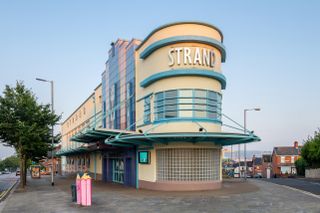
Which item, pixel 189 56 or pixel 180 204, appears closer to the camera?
pixel 180 204

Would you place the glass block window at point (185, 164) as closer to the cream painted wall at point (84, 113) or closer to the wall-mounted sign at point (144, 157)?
the wall-mounted sign at point (144, 157)

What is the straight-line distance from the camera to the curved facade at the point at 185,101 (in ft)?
81.3

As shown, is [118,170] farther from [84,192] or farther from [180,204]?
[180,204]

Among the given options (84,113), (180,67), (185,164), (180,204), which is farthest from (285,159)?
(180,204)

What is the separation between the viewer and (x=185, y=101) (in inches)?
979

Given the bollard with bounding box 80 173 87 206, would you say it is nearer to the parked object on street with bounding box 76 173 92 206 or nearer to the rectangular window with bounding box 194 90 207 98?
the parked object on street with bounding box 76 173 92 206

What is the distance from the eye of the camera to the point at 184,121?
24.8 metres

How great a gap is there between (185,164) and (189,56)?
7.58 m

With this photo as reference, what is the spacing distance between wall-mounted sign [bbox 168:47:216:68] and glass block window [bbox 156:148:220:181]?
614 cm

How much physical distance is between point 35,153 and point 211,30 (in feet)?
68.1

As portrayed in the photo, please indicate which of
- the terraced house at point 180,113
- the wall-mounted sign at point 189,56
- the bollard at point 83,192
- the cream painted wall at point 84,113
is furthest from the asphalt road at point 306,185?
the cream painted wall at point 84,113

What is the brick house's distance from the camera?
297 feet

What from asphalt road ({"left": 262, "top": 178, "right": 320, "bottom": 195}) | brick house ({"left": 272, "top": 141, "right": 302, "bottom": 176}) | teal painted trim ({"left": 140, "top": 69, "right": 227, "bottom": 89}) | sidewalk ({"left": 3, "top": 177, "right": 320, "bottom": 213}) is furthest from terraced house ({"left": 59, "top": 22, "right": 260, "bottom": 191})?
brick house ({"left": 272, "top": 141, "right": 302, "bottom": 176})

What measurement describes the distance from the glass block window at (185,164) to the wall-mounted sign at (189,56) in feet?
20.2
